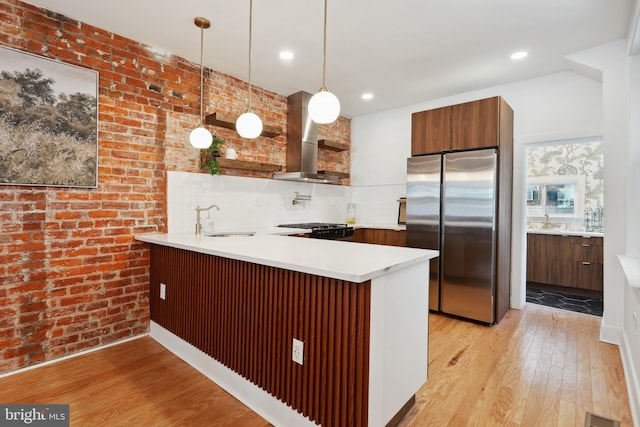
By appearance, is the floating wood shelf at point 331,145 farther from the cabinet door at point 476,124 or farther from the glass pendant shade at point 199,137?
the glass pendant shade at point 199,137

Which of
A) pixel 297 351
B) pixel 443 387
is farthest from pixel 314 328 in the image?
pixel 443 387

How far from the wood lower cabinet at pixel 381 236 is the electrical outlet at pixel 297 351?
278 centimetres

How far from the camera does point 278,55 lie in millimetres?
3156

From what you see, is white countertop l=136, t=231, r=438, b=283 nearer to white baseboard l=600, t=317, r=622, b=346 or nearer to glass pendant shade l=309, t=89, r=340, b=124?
glass pendant shade l=309, t=89, r=340, b=124

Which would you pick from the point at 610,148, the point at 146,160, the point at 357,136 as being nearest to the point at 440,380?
the point at 610,148

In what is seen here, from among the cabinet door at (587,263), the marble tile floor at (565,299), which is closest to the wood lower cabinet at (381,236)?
the marble tile floor at (565,299)

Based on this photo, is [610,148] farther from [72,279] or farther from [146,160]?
[72,279]

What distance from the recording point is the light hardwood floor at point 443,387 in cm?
179

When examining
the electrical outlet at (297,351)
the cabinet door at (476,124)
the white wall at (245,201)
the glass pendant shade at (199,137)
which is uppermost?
the cabinet door at (476,124)

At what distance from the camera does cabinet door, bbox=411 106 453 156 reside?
3.50 m

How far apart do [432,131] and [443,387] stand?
2610 mm

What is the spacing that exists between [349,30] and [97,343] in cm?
335

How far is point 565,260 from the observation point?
439 cm

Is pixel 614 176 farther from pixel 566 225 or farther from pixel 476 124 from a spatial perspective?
pixel 566 225
